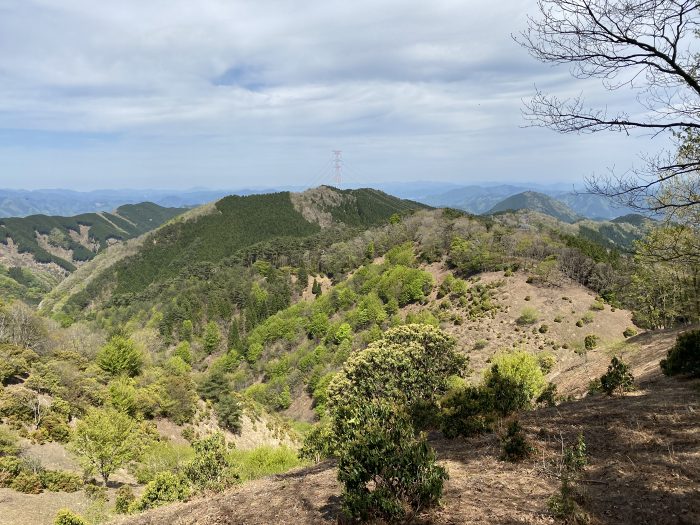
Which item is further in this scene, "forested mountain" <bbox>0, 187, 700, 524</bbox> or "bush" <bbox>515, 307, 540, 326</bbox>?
"bush" <bbox>515, 307, 540, 326</bbox>

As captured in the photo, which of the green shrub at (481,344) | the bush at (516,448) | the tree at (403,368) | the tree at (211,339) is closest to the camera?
the bush at (516,448)

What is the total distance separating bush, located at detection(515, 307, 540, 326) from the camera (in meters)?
60.4

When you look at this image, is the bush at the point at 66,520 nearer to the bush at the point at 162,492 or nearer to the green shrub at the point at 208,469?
the bush at the point at 162,492

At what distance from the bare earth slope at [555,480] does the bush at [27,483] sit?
61.7 ft

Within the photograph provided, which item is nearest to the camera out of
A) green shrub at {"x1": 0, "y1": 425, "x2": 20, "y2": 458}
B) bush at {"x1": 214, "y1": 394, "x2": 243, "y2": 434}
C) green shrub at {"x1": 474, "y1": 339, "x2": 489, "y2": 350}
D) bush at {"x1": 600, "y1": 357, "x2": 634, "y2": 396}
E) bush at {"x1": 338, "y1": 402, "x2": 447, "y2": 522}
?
bush at {"x1": 338, "y1": 402, "x2": 447, "y2": 522}

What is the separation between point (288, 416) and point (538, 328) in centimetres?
4813

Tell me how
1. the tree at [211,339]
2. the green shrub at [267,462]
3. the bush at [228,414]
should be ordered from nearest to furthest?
the green shrub at [267,462] < the bush at [228,414] < the tree at [211,339]

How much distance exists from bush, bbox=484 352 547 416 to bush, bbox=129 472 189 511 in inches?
550

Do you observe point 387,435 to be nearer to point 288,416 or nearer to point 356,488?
point 356,488

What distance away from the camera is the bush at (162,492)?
1831cm

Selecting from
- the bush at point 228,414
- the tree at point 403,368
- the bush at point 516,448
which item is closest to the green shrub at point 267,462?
the tree at point 403,368

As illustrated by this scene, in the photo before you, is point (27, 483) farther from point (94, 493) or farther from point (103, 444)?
point (103, 444)

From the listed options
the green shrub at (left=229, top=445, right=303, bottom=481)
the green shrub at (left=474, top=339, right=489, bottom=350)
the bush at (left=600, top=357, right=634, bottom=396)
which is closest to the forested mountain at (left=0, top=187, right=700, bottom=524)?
the green shrub at (left=229, top=445, right=303, bottom=481)

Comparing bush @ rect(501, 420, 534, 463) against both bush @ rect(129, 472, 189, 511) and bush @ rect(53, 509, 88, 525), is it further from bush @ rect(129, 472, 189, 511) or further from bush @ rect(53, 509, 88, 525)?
bush @ rect(53, 509, 88, 525)
